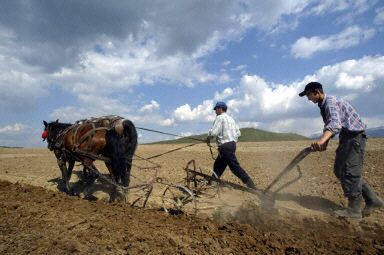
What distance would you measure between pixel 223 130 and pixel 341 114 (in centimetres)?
290

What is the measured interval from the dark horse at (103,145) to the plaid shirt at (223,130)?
7.02 ft

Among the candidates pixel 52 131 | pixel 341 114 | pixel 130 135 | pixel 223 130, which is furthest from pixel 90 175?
pixel 341 114

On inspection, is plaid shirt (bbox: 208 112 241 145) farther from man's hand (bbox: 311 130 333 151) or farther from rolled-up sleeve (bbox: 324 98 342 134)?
man's hand (bbox: 311 130 333 151)

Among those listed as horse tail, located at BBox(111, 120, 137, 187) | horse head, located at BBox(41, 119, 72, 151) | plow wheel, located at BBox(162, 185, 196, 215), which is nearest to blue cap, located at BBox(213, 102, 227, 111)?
horse tail, located at BBox(111, 120, 137, 187)

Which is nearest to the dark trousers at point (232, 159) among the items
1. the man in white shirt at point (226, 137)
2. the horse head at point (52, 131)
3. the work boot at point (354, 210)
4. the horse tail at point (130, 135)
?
A: the man in white shirt at point (226, 137)

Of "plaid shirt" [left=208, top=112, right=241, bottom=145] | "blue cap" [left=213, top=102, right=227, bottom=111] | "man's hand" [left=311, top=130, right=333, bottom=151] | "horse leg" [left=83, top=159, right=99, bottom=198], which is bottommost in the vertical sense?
"horse leg" [left=83, top=159, right=99, bottom=198]

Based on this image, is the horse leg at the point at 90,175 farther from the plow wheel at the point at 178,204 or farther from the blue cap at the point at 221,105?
the blue cap at the point at 221,105

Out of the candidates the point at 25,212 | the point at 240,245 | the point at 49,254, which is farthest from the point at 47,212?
the point at 240,245

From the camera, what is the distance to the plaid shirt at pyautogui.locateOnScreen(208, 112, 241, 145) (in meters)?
8.43

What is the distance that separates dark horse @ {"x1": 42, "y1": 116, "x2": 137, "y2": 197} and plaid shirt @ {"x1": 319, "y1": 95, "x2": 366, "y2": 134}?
4.76 metres

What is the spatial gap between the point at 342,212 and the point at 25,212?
5638 mm

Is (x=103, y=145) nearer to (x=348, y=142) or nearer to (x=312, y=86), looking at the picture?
(x=312, y=86)

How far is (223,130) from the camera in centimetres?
844

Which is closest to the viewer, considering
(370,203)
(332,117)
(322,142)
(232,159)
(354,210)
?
(322,142)
